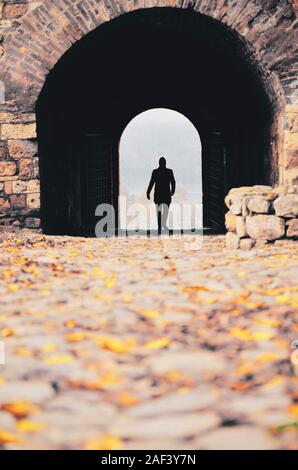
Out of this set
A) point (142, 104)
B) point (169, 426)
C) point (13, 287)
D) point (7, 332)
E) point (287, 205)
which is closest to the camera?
point (169, 426)

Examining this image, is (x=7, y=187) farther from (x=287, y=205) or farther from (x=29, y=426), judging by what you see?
(x=29, y=426)

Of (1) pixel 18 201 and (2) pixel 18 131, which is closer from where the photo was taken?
(2) pixel 18 131

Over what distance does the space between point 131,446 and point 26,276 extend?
278 centimetres

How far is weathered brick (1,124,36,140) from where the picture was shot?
23.5 feet

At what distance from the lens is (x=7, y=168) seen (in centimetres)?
727

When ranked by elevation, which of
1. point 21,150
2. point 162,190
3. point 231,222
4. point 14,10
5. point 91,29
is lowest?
A: point 231,222

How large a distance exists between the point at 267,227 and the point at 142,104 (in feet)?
20.5

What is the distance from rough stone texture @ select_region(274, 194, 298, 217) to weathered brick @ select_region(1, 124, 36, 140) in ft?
10.7

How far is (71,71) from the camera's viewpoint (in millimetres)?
7828

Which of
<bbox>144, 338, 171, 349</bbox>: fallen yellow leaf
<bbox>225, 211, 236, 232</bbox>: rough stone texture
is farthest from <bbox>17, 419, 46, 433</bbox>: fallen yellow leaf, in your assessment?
<bbox>225, 211, 236, 232</bbox>: rough stone texture

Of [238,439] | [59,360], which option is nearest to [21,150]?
[59,360]

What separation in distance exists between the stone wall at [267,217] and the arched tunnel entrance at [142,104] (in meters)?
1.86

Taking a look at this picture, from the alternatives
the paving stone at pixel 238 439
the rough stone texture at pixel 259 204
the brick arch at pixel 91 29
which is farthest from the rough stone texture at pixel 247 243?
the paving stone at pixel 238 439
